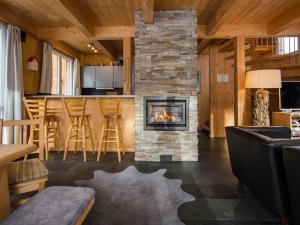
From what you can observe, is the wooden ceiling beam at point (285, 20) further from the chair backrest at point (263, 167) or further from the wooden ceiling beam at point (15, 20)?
the wooden ceiling beam at point (15, 20)

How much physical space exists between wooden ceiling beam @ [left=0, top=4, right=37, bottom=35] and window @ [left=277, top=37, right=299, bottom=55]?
6020 mm

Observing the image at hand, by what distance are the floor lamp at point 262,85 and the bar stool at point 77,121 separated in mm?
2949

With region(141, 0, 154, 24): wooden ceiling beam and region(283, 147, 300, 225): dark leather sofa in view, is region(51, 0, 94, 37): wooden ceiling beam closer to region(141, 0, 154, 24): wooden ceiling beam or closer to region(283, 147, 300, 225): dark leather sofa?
region(141, 0, 154, 24): wooden ceiling beam

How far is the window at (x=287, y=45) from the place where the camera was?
18.5 ft

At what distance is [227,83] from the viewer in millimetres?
6254

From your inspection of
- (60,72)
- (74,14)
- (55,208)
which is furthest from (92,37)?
(55,208)

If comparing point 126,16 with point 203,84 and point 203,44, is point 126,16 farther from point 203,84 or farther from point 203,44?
point 203,84

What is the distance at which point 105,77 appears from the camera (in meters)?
7.47

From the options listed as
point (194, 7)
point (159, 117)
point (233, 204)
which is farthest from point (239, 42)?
point (233, 204)

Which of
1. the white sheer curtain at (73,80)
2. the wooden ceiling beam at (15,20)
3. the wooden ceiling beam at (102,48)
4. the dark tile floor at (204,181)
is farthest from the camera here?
the white sheer curtain at (73,80)

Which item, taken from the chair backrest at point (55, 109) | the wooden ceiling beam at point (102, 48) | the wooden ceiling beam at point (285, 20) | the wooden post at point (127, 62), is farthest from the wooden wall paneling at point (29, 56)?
the wooden ceiling beam at point (285, 20)

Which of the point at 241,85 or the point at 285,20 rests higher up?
the point at 285,20

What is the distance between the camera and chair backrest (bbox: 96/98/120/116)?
395 cm

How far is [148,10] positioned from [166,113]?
5.62ft
